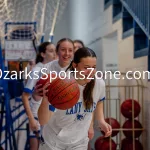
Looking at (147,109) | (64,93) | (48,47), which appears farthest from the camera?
(147,109)

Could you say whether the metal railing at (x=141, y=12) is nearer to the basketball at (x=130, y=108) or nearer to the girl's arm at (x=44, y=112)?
the basketball at (x=130, y=108)

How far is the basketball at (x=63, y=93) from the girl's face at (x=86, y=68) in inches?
4.5

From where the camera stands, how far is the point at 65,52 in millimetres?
3451

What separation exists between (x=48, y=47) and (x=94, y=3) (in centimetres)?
394

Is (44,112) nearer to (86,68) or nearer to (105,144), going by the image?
(86,68)

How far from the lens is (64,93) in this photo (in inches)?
95.2

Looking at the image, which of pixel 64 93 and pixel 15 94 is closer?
pixel 64 93

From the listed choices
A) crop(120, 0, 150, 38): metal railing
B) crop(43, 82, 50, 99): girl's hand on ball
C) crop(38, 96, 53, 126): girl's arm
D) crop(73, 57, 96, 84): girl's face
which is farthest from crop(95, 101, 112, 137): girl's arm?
crop(120, 0, 150, 38): metal railing

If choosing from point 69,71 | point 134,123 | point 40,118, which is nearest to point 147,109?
point 134,123

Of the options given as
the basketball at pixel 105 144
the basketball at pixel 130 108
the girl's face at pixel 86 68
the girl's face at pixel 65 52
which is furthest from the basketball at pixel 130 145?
the girl's face at pixel 86 68

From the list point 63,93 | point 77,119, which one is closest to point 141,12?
point 77,119

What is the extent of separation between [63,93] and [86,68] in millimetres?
266

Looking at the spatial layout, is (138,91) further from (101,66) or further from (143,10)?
(101,66)

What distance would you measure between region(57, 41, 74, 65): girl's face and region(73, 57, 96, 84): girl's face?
813 mm
